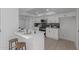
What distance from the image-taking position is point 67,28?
588cm

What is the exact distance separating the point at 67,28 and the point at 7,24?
4147 mm

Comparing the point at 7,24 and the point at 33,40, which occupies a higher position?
the point at 7,24

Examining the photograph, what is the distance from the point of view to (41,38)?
3.51 meters

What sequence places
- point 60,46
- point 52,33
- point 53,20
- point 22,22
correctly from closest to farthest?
point 22,22 < point 60,46 < point 52,33 < point 53,20

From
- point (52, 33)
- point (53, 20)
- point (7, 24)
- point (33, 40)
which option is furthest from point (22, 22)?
point (53, 20)

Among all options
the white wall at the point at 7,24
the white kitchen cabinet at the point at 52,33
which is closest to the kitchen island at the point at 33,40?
the white wall at the point at 7,24

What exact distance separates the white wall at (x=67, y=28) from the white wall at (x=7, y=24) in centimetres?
375

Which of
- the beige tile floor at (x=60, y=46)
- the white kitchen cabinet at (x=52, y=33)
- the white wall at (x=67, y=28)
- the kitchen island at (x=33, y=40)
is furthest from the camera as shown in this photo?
the white kitchen cabinet at (x=52, y=33)

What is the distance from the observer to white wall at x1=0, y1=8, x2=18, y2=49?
3.38 meters

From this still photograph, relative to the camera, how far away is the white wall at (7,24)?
3.38 m

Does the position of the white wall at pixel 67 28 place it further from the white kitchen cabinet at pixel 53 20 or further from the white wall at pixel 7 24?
the white wall at pixel 7 24

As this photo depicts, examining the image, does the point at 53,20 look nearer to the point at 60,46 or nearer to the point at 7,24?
the point at 60,46

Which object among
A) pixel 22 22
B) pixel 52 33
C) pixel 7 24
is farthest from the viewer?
pixel 52 33
